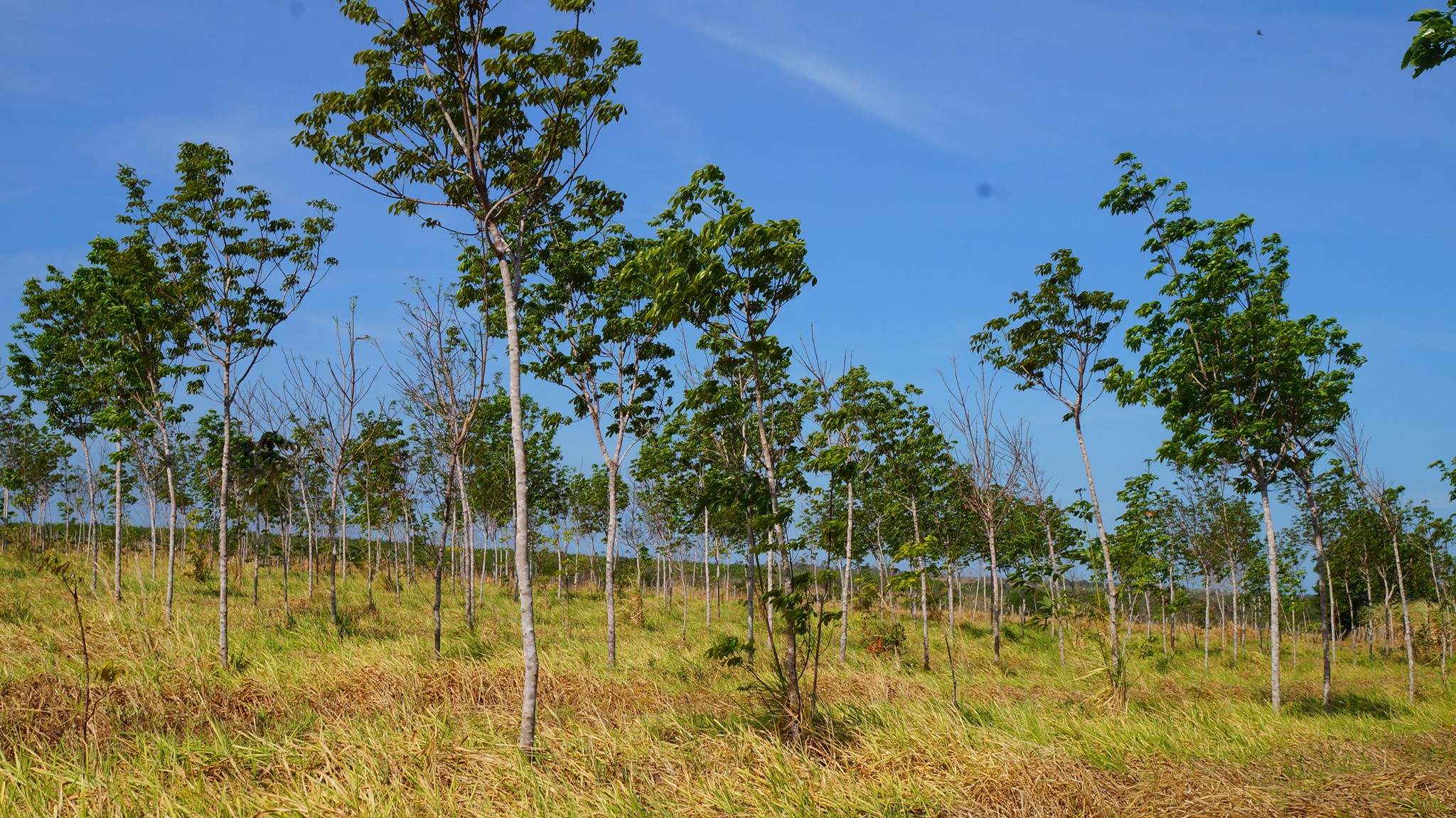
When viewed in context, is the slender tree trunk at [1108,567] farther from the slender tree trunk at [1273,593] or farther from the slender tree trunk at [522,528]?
the slender tree trunk at [522,528]

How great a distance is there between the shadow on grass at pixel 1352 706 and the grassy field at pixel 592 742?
0.21 meters

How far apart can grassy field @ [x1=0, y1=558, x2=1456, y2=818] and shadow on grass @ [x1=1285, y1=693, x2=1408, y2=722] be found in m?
0.21

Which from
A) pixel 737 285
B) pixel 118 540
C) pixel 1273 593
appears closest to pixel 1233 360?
pixel 1273 593

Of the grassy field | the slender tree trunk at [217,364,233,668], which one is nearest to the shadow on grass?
the grassy field

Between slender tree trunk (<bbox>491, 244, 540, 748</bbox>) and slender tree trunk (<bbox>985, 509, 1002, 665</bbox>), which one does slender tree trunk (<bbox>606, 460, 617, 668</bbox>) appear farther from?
slender tree trunk (<bbox>985, 509, 1002, 665</bbox>)

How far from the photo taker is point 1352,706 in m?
14.0

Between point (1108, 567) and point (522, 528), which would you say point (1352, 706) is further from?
point (522, 528)

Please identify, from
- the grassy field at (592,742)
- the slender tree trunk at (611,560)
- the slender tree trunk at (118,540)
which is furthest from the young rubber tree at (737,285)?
the slender tree trunk at (118,540)

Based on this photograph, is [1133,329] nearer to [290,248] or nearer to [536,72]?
[536,72]

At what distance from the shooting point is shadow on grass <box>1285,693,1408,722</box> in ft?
41.9

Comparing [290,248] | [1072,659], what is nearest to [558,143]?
[290,248]

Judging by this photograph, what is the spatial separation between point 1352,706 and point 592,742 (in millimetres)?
15737

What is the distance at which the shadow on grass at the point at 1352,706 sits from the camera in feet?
41.9

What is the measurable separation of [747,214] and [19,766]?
23.7ft
